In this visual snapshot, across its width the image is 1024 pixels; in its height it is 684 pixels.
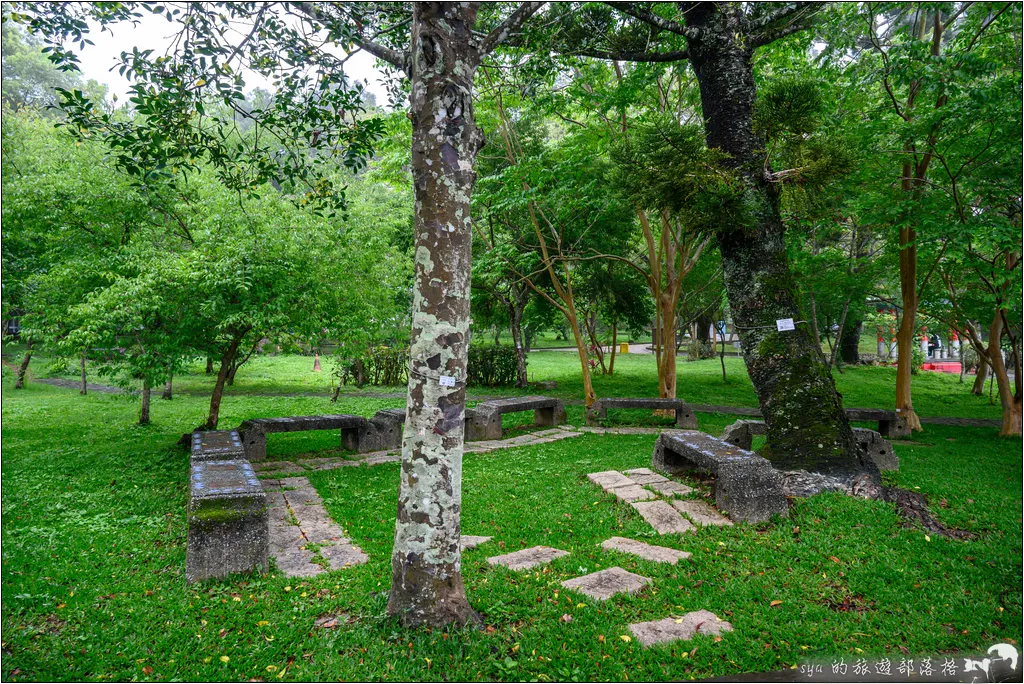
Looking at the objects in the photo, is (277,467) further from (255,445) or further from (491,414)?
(491,414)

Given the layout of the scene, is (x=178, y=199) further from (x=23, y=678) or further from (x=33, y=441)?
(x=23, y=678)

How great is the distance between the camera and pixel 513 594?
3.66 m

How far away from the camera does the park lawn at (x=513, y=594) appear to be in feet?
9.81

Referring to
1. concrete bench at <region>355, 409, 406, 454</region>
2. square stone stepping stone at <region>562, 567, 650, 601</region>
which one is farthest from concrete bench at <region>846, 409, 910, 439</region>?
square stone stepping stone at <region>562, 567, 650, 601</region>

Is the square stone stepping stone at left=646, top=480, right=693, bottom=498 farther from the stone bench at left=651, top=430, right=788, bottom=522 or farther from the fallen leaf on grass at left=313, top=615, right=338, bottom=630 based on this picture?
the fallen leaf on grass at left=313, top=615, right=338, bottom=630

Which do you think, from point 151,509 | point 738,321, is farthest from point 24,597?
point 738,321

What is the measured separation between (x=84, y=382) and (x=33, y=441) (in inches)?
258

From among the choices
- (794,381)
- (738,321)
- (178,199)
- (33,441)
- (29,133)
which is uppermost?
(29,133)

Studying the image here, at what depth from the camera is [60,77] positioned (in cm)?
2627

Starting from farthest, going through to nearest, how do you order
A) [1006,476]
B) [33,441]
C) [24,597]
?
[33,441]
[1006,476]
[24,597]

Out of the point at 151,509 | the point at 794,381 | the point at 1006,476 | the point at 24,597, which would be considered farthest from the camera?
the point at 1006,476

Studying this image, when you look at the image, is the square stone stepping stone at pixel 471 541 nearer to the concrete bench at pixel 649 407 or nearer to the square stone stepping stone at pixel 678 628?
the square stone stepping stone at pixel 678 628

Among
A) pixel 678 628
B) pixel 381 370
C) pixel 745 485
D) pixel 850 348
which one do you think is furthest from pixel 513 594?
pixel 850 348

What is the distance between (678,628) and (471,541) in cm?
181
